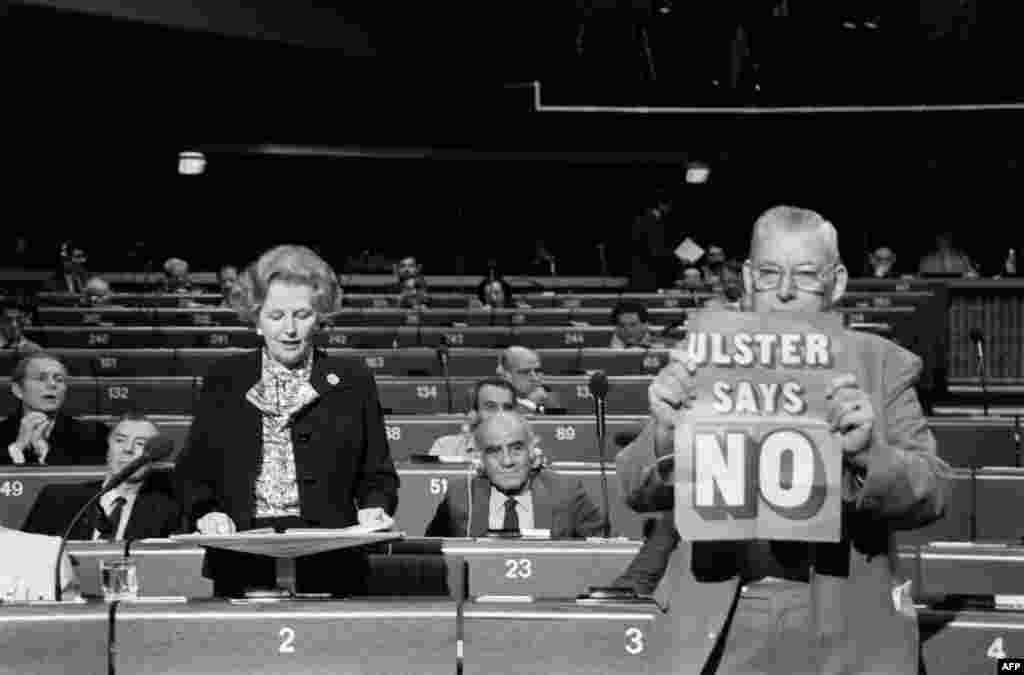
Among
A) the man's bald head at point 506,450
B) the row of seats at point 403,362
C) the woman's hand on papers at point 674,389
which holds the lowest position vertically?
the man's bald head at point 506,450

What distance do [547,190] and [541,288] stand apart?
554cm

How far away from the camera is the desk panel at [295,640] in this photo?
3451mm

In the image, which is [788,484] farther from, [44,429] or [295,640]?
[44,429]

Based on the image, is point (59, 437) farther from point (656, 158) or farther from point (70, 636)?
point (656, 158)

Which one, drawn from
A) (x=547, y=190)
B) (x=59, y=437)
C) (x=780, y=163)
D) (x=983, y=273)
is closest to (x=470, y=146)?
(x=547, y=190)

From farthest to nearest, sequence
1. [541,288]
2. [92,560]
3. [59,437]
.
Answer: [541,288] → [59,437] → [92,560]

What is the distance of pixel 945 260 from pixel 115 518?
13.8 meters

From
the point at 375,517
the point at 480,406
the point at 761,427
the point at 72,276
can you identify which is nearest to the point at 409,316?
the point at 72,276

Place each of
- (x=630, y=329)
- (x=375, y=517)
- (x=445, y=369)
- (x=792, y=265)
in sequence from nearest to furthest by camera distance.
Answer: (x=792, y=265) → (x=375, y=517) → (x=445, y=369) → (x=630, y=329)

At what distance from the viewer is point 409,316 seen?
47.1ft

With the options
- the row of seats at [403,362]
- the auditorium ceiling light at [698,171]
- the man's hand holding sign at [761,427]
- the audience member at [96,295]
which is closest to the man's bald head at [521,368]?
the row of seats at [403,362]

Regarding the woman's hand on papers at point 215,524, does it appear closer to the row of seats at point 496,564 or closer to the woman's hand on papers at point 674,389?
the row of seats at point 496,564

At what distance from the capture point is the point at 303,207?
23.3 meters

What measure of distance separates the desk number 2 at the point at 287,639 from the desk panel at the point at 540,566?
54.9 inches
